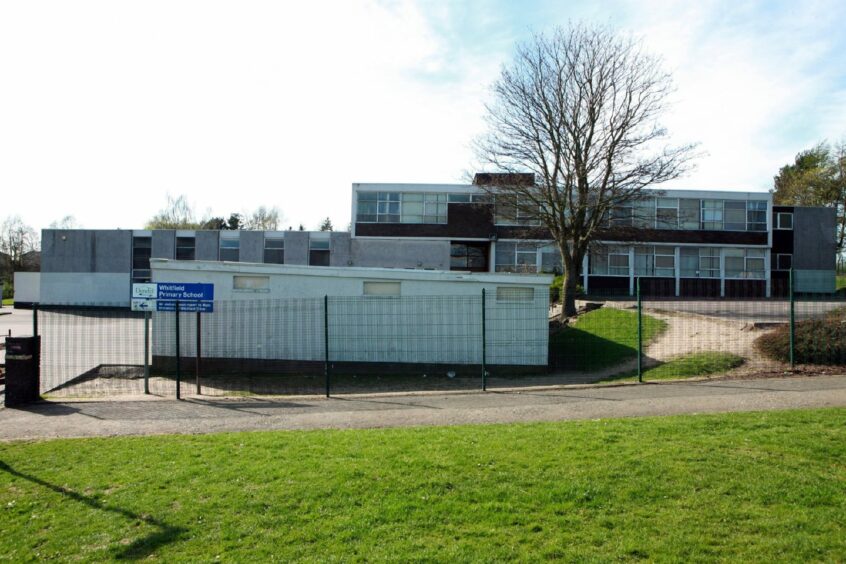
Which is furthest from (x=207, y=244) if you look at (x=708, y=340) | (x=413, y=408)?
(x=413, y=408)

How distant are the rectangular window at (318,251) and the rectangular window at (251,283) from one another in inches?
1005

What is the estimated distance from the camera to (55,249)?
44.6 metres

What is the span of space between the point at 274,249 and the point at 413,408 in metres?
35.7

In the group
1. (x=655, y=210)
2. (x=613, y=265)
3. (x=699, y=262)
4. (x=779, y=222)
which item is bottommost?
(x=613, y=265)

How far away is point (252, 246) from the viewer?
43719 millimetres

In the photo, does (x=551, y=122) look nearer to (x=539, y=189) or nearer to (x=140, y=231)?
(x=539, y=189)

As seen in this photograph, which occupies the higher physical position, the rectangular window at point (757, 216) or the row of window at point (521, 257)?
the rectangular window at point (757, 216)

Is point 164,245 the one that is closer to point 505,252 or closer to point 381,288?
point 505,252

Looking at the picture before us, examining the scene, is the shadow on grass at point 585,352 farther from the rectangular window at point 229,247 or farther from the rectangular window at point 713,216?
the rectangular window at point 229,247

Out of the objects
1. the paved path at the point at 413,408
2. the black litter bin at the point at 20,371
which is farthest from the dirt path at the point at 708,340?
the black litter bin at the point at 20,371

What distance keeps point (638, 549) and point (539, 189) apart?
21214mm

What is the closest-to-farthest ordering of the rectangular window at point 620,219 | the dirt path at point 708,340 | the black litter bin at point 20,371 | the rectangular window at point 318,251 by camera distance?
1. the black litter bin at point 20,371
2. the dirt path at point 708,340
3. the rectangular window at point 620,219
4. the rectangular window at point 318,251

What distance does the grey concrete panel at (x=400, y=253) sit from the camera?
131 ft

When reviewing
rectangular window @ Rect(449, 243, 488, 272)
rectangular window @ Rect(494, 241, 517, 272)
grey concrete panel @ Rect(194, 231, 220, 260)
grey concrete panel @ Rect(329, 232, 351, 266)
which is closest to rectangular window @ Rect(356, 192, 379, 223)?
grey concrete panel @ Rect(329, 232, 351, 266)
